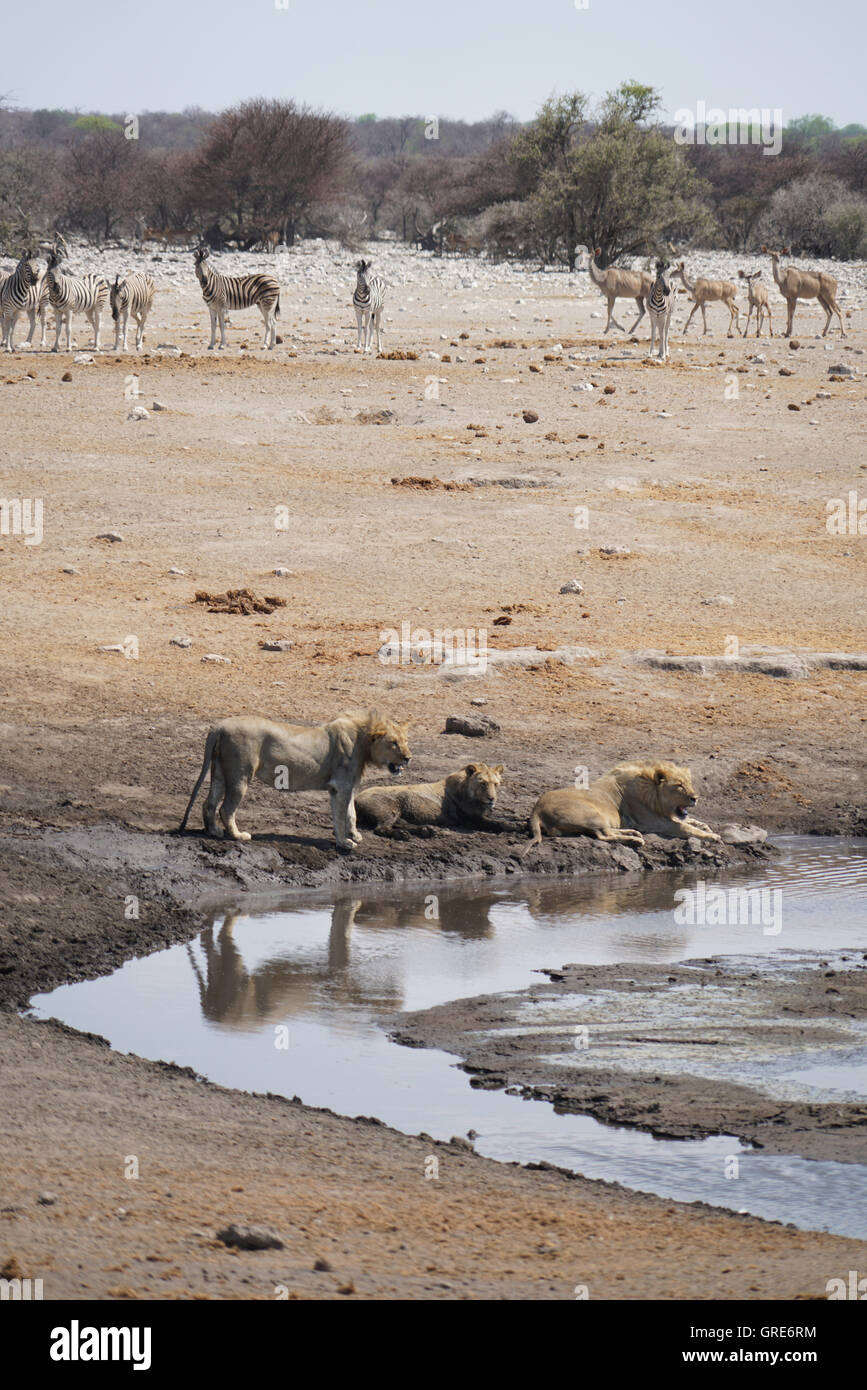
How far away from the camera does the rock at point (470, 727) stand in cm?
1023

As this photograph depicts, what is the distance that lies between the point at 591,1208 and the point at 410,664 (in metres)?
6.85

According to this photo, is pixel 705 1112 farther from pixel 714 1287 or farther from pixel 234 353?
pixel 234 353

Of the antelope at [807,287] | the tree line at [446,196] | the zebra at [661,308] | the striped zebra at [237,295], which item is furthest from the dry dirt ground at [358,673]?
the tree line at [446,196]

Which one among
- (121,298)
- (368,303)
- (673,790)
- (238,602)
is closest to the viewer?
(673,790)

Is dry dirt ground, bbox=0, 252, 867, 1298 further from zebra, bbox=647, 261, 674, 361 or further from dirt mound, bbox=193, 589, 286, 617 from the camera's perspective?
zebra, bbox=647, 261, 674, 361

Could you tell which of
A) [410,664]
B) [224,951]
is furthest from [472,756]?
[224,951]

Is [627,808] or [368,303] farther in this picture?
[368,303]

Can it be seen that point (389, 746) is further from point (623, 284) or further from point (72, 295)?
point (623, 284)

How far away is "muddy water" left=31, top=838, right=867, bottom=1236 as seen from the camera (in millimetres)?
5219

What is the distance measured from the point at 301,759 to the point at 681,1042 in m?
2.81

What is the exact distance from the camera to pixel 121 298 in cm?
2283

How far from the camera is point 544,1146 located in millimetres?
5336

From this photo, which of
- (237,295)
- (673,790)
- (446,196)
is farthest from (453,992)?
(446,196)

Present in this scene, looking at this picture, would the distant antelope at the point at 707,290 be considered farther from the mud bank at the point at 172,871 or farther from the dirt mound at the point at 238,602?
the mud bank at the point at 172,871
